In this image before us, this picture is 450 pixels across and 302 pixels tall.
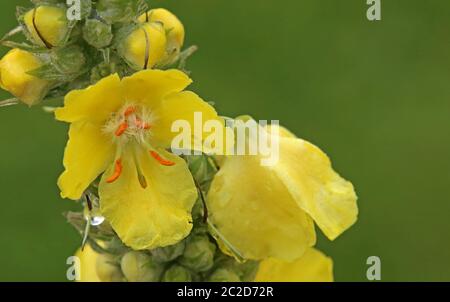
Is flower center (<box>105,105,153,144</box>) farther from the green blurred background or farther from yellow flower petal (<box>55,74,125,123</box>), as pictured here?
the green blurred background

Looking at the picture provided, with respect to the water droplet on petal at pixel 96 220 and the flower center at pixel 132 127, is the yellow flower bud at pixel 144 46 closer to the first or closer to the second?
the flower center at pixel 132 127

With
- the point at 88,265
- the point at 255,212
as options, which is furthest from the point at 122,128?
the point at 88,265

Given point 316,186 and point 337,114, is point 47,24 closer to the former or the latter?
point 316,186

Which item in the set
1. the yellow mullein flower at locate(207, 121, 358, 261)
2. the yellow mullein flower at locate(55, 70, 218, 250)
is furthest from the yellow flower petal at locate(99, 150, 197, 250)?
the yellow mullein flower at locate(207, 121, 358, 261)

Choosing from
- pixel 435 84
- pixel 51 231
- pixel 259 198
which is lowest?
pixel 51 231

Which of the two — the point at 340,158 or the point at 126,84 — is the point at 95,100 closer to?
the point at 126,84

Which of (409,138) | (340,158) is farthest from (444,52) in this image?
(340,158)

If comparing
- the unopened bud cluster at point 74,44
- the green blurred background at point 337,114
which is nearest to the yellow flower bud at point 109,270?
the unopened bud cluster at point 74,44
